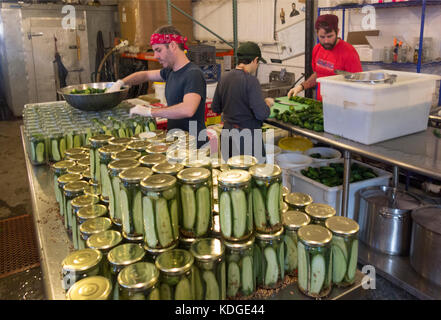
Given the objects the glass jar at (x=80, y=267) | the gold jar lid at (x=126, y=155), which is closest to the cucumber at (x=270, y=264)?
the glass jar at (x=80, y=267)

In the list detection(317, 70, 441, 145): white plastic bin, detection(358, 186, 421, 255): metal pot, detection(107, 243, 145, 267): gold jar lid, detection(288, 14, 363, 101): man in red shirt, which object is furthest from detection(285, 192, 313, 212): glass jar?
detection(288, 14, 363, 101): man in red shirt

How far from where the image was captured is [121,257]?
3.77 ft

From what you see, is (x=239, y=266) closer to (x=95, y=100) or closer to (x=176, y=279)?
(x=176, y=279)

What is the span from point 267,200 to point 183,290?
40 cm

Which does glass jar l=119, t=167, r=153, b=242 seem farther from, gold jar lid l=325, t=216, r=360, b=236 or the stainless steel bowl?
the stainless steel bowl

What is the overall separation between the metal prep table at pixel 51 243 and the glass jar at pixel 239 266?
107 millimetres

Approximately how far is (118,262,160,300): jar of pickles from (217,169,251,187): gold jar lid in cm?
34

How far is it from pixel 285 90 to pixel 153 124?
11.0 ft

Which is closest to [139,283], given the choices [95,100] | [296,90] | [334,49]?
[95,100]

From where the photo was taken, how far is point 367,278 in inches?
52.1

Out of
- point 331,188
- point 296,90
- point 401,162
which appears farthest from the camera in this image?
point 296,90
